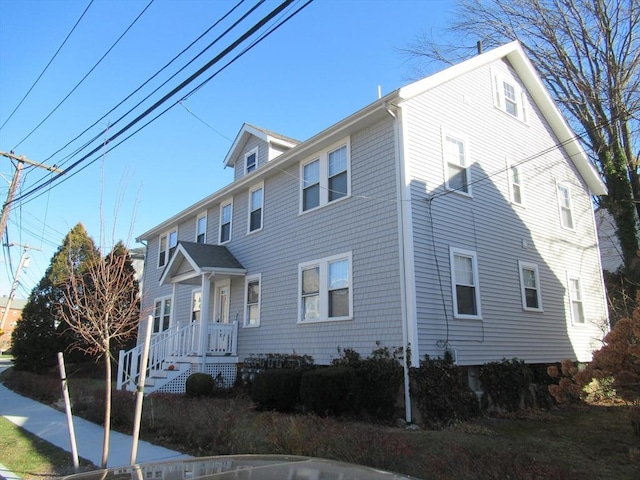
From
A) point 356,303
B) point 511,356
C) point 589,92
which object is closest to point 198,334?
point 356,303

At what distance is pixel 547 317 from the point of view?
13.8 metres

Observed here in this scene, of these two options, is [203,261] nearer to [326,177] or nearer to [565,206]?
[326,177]

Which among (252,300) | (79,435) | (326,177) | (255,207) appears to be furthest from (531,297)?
(79,435)

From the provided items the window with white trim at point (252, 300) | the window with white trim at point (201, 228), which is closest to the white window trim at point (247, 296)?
the window with white trim at point (252, 300)

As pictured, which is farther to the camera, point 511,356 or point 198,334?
point 198,334

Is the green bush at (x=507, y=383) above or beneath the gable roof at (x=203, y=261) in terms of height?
beneath

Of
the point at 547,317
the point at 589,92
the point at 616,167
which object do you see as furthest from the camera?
the point at 589,92

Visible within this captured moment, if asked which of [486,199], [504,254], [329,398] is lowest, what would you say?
[329,398]

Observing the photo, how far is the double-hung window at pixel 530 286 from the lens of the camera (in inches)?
Result: 525

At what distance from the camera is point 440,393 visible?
32.7ft

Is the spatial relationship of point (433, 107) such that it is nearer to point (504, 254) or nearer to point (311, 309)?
point (504, 254)

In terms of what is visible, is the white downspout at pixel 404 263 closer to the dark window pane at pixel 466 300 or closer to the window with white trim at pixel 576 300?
the dark window pane at pixel 466 300

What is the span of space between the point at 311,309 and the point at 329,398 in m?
3.04

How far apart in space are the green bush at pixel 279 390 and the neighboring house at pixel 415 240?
3.29ft
